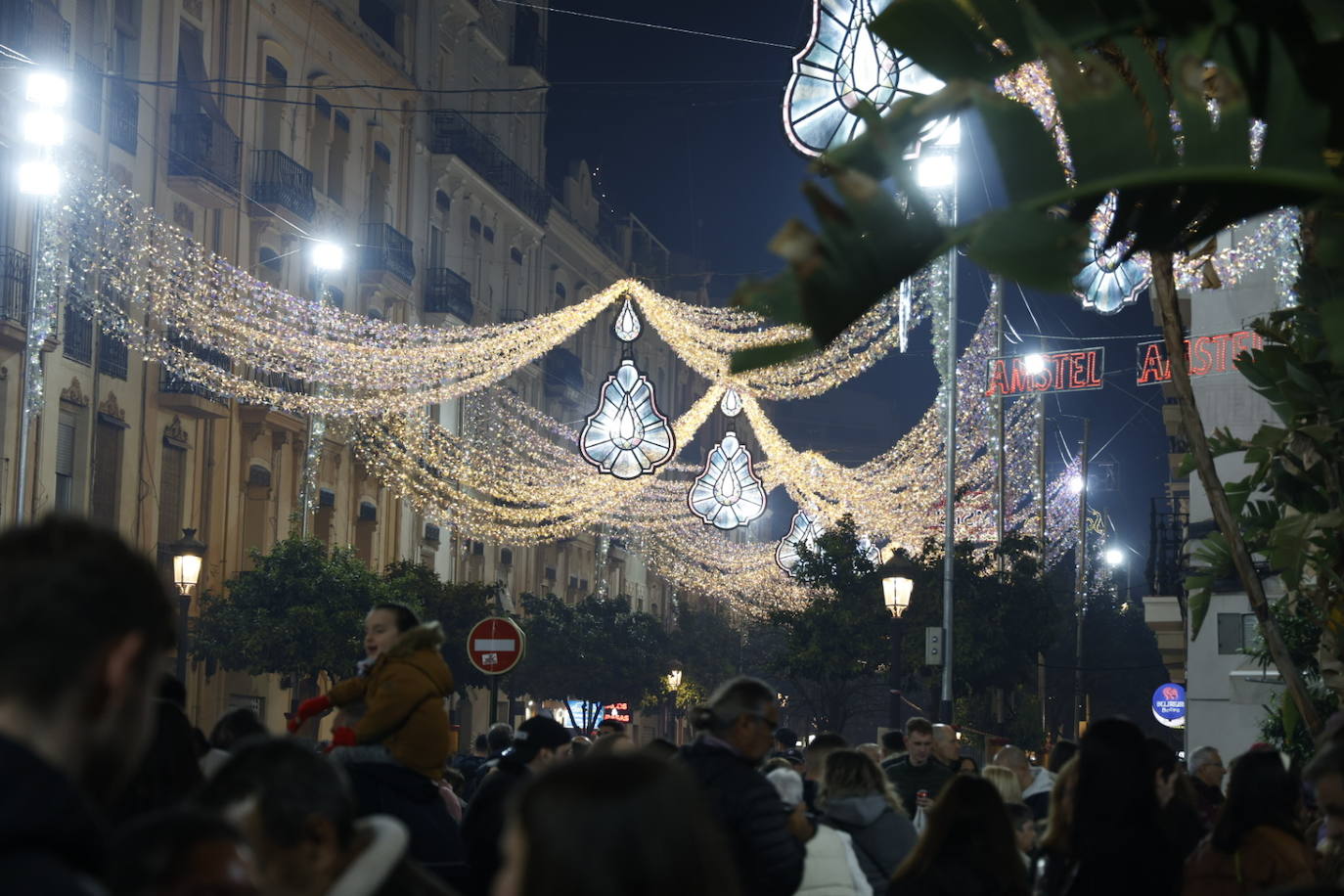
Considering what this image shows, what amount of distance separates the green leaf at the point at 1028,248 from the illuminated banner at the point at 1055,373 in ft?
136

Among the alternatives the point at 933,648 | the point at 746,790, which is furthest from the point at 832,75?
the point at 933,648

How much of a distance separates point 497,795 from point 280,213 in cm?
2882

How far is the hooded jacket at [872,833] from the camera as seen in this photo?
830 cm

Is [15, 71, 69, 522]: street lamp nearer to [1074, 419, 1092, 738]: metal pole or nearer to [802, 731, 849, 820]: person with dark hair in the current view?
[802, 731, 849, 820]: person with dark hair

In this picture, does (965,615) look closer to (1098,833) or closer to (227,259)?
(227,259)

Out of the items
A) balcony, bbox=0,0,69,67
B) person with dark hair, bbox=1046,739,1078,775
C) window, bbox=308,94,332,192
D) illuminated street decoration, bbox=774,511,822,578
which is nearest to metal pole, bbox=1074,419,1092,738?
illuminated street decoration, bbox=774,511,822,578

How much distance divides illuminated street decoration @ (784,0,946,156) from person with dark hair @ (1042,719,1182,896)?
10627 mm

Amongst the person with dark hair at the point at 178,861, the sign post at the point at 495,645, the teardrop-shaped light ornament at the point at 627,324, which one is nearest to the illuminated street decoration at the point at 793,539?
the teardrop-shaped light ornament at the point at 627,324

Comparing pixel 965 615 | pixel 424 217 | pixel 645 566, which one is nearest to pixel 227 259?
pixel 424 217

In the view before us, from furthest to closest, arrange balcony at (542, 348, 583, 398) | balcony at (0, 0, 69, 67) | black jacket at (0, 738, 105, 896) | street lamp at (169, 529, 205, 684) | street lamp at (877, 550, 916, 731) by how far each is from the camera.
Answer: balcony at (542, 348, 583, 398) → street lamp at (877, 550, 916, 731) → balcony at (0, 0, 69, 67) → street lamp at (169, 529, 205, 684) → black jacket at (0, 738, 105, 896)

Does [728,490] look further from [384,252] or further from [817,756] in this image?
[817,756]

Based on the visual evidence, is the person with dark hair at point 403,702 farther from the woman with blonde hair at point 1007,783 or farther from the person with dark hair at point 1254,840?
the woman with blonde hair at point 1007,783

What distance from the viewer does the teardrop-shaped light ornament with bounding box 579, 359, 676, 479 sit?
26.4 metres

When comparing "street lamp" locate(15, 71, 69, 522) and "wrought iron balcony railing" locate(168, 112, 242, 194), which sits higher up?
"wrought iron balcony railing" locate(168, 112, 242, 194)
